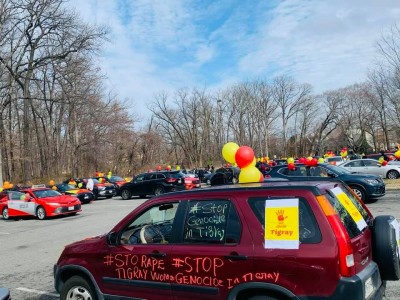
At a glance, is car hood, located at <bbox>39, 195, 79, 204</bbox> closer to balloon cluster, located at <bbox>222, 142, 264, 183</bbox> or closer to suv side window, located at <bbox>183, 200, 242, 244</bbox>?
balloon cluster, located at <bbox>222, 142, 264, 183</bbox>

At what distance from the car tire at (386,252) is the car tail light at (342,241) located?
64 cm

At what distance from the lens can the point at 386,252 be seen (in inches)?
156

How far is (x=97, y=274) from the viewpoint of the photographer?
4766mm

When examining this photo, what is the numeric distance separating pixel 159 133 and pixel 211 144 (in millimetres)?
10747

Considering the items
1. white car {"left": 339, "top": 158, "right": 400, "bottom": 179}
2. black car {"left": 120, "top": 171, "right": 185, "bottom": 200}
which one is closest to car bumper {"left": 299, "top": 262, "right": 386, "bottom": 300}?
black car {"left": 120, "top": 171, "right": 185, "bottom": 200}

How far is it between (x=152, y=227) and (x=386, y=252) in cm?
246

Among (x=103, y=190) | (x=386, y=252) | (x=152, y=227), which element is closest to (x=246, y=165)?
(x=152, y=227)

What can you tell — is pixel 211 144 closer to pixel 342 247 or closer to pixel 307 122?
pixel 307 122

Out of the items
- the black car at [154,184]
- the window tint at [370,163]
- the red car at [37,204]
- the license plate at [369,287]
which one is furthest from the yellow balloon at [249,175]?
the window tint at [370,163]

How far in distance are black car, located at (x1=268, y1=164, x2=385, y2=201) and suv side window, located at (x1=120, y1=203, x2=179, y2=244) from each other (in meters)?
10.3

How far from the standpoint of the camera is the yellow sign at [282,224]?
12.0 ft

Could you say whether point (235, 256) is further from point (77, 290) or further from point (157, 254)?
point (77, 290)

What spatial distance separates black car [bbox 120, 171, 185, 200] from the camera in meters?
25.3

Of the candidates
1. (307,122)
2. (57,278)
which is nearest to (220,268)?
(57,278)
